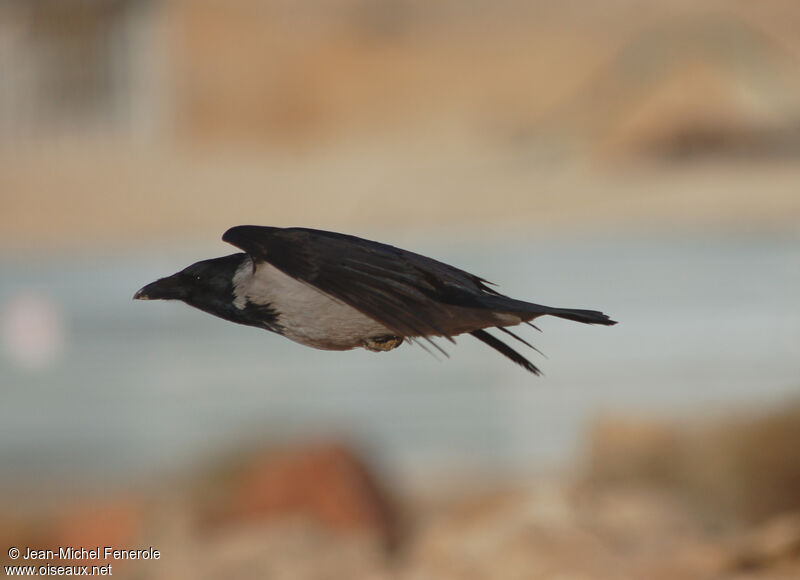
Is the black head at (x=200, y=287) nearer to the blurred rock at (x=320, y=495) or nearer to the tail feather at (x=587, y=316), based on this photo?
the tail feather at (x=587, y=316)

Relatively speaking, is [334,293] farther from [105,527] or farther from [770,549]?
[105,527]

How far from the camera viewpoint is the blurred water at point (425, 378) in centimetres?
1207

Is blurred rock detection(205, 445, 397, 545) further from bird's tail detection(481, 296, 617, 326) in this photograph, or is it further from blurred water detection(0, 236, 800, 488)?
bird's tail detection(481, 296, 617, 326)

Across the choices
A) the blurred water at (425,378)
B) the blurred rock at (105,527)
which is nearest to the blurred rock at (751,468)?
the blurred water at (425,378)

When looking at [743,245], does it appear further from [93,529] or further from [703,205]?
[93,529]

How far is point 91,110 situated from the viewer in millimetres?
27781

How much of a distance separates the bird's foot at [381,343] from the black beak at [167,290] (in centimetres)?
45

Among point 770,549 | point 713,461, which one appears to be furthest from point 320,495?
point 770,549

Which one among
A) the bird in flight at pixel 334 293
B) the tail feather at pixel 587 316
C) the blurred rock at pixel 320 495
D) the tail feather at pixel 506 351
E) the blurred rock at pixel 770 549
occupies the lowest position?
the blurred rock at pixel 770 549

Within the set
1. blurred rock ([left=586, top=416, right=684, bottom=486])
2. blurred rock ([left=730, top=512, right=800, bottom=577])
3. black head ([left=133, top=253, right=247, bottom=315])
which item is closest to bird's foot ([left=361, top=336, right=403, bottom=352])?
black head ([left=133, top=253, right=247, bottom=315])

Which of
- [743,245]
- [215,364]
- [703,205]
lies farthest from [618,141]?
[215,364]

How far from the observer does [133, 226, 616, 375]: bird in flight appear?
9.91 ft

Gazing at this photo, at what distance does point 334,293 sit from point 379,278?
0.38 feet

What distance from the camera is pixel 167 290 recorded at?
3078 millimetres
